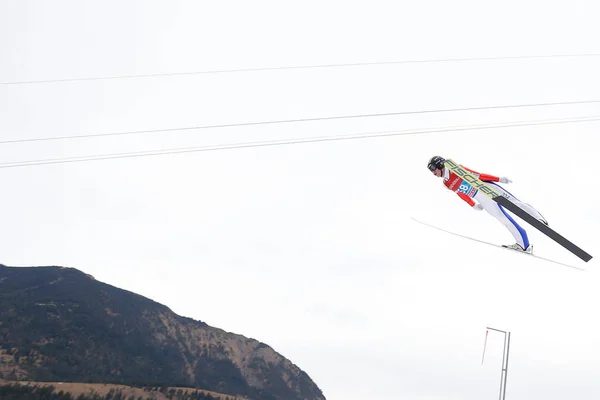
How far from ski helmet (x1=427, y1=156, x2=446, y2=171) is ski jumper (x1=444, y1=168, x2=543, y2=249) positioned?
37 cm

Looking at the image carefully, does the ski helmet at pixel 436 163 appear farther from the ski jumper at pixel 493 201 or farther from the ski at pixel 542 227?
the ski at pixel 542 227

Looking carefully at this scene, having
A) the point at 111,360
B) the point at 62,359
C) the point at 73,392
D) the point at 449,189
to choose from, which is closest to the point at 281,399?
the point at 111,360

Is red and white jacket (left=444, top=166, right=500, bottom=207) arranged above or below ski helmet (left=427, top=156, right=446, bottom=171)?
below

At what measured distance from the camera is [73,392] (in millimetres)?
113250

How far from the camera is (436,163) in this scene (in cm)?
2200

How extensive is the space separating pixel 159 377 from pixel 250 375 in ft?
100

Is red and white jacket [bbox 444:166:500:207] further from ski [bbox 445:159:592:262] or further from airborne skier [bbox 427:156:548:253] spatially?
ski [bbox 445:159:592:262]

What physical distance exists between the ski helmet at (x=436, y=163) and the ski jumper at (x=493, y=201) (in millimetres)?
366

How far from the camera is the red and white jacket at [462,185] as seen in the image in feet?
69.2

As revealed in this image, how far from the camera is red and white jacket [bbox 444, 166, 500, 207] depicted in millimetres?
21078

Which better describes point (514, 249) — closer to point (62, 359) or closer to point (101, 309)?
point (62, 359)

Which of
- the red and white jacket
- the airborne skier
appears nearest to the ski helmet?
the airborne skier

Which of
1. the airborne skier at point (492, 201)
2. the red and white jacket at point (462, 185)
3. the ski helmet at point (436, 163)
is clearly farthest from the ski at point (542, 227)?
the ski helmet at point (436, 163)

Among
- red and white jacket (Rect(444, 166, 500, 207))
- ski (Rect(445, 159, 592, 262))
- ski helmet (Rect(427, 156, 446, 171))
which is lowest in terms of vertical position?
ski (Rect(445, 159, 592, 262))
